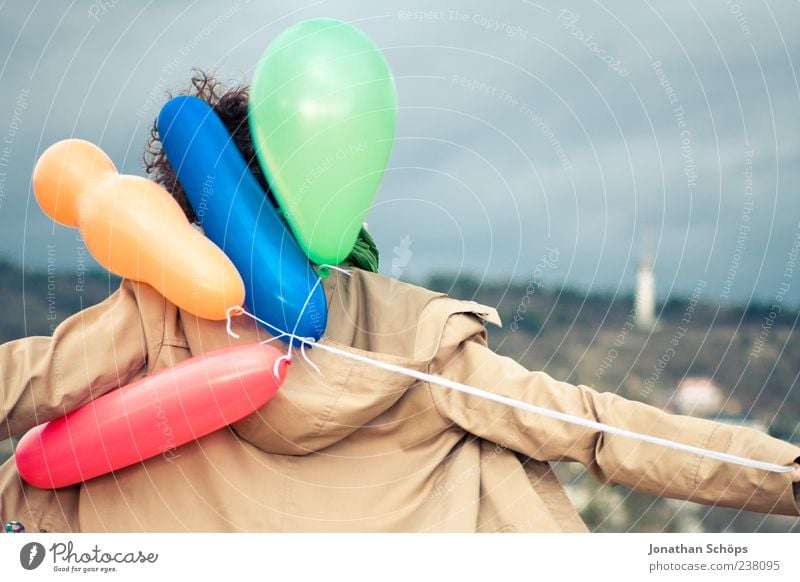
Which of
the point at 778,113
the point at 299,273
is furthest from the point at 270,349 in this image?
the point at 778,113

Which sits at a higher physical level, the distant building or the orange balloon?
the orange balloon

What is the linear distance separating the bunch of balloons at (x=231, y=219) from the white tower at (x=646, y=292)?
754mm

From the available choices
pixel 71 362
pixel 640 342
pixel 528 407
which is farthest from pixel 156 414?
pixel 640 342

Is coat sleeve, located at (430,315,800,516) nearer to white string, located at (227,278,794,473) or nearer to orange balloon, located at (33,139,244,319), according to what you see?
white string, located at (227,278,794,473)

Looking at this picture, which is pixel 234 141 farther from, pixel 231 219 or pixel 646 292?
pixel 646 292

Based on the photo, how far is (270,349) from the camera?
197 cm

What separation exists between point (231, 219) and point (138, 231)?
0.20 m

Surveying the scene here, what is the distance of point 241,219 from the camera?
200 cm

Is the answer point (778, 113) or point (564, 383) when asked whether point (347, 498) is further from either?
point (778, 113)

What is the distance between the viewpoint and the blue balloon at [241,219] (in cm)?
199

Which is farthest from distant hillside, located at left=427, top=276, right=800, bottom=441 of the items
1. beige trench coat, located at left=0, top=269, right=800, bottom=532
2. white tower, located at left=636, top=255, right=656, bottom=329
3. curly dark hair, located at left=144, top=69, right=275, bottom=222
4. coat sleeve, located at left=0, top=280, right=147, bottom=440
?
coat sleeve, located at left=0, top=280, right=147, bottom=440

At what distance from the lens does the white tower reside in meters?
2.33

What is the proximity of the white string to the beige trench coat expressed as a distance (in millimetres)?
23
